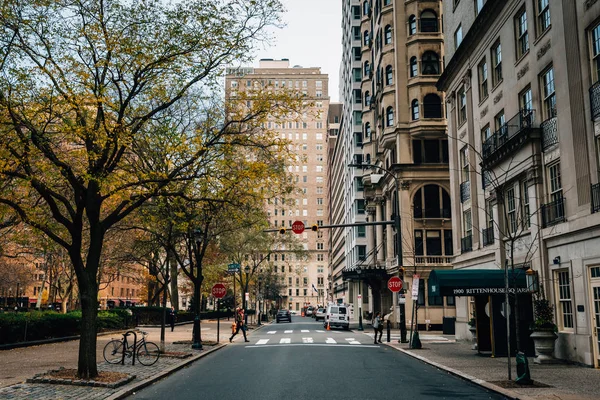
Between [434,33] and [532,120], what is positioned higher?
[434,33]

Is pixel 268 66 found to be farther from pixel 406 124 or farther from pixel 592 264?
pixel 592 264

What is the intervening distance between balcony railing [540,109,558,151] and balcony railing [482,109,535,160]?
26.4 inches

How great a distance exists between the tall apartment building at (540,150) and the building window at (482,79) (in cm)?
5

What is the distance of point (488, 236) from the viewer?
2725 cm

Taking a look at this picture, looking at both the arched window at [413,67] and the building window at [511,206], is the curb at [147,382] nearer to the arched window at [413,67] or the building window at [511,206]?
the building window at [511,206]

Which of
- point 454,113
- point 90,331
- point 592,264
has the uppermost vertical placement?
point 454,113

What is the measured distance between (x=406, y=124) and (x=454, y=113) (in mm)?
15528

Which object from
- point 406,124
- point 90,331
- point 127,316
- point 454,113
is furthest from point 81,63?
point 406,124

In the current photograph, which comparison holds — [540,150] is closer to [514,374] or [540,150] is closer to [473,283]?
[473,283]


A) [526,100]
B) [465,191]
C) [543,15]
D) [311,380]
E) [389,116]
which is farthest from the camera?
[389,116]

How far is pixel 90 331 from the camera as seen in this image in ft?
49.2

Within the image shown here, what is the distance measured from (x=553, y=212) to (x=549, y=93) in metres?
4.31

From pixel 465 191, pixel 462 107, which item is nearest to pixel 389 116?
pixel 462 107

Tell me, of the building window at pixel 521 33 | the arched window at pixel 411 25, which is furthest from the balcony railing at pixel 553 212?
the arched window at pixel 411 25
